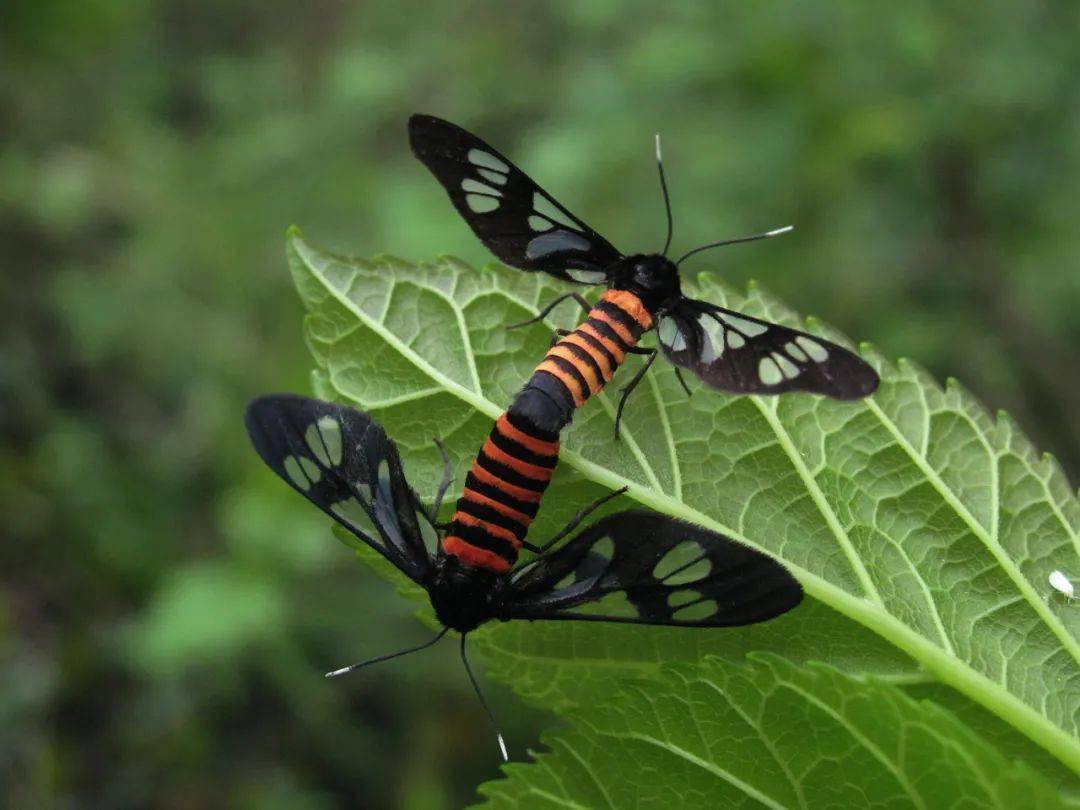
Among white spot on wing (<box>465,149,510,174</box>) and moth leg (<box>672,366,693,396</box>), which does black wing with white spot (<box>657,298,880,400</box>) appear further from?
white spot on wing (<box>465,149,510,174</box>)

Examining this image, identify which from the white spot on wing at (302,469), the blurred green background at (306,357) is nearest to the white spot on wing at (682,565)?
the white spot on wing at (302,469)

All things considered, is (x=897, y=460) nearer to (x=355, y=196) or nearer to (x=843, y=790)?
(x=843, y=790)

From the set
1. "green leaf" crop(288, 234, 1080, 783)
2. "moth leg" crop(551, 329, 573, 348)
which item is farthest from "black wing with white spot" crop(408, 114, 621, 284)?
"green leaf" crop(288, 234, 1080, 783)

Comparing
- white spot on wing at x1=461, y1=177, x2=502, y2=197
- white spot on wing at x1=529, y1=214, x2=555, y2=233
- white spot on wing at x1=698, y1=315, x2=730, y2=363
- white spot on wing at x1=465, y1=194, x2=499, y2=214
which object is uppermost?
white spot on wing at x1=461, y1=177, x2=502, y2=197

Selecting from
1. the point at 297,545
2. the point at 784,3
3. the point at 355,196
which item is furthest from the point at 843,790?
the point at 355,196

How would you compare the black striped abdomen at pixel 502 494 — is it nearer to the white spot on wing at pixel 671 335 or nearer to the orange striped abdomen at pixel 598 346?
the orange striped abdomen at pixel 598 346

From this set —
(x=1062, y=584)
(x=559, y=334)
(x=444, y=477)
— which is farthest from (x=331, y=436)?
(x=1062, y=584)
